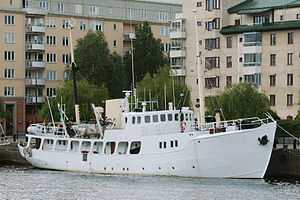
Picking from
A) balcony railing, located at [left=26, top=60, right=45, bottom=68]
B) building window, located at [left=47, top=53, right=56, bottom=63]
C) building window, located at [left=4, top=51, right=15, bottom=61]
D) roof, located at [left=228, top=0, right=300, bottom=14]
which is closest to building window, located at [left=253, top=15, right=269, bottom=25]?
roof, located at [left=228, top=0, right=300, bottom=14]

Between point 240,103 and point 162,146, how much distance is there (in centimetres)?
2465

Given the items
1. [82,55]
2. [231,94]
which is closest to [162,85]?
[231,94]

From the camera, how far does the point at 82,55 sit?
13350 cm

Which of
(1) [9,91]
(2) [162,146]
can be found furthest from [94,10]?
(2) [162,146]

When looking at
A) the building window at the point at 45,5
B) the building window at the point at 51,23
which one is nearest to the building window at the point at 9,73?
the building window at the point at 51,23

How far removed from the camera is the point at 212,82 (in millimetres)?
123438

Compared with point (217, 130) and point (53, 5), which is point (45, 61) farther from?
point (217, 130)

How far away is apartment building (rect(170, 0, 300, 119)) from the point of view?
374ft

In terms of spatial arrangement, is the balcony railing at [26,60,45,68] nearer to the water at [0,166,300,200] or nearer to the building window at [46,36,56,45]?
the building window at [46,36,56,45]

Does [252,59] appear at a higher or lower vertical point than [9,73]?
higher

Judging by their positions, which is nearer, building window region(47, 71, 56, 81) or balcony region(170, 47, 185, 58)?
balcony region(170, 47, 185, 58)

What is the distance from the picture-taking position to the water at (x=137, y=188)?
6738cm

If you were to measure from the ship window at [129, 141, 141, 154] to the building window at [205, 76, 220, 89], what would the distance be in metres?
42.0

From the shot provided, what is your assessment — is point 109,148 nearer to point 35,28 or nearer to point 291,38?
point 291,38
